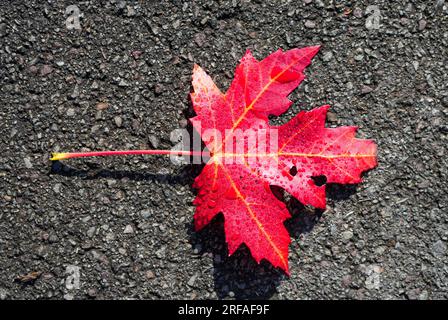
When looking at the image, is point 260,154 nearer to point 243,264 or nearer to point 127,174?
point 243,264

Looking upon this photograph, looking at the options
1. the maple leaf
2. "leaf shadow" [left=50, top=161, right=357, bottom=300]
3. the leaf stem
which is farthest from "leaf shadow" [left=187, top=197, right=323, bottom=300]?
the leaf stem

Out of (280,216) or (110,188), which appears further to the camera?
(110,188)

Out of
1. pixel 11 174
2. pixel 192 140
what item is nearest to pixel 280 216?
pixel 192 140

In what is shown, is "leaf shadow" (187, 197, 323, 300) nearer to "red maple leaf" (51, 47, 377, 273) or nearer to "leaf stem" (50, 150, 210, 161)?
"red maple leaf" (51, 47, 377, 273)

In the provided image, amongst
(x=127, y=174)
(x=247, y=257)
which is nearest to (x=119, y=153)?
(x=127, y=174)

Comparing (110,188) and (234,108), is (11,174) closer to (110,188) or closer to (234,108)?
(110,188)

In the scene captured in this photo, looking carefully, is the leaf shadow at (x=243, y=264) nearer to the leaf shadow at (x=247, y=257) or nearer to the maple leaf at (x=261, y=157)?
the leaf shadow at (x=247, y=257)
